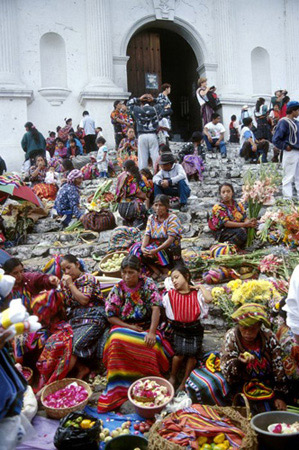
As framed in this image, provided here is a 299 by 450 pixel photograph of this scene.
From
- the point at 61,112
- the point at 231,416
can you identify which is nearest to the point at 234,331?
the point at 231,416

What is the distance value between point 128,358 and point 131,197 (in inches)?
147

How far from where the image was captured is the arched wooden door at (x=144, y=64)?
1545 centimetres

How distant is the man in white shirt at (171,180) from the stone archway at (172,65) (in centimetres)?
883

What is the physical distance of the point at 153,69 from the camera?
15.7 meters

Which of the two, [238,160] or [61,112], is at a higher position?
[61,112]

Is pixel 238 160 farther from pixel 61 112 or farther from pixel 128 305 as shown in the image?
pixel 128 305

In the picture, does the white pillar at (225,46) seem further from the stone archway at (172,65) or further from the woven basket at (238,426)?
the woven basket at (238,426)

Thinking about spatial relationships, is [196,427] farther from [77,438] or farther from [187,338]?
[187,338]

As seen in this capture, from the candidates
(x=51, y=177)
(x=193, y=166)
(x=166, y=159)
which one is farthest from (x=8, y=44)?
(x=166, y=159)

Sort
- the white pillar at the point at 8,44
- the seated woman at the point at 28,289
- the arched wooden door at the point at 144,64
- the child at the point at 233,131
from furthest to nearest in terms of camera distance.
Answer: the arched wooden door at the point at 144,64 → the child at the point at 233,131 → the white pillar at the point at 8,44 → the seated woman at the point at 28,289

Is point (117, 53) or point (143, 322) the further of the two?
point (117, 53)

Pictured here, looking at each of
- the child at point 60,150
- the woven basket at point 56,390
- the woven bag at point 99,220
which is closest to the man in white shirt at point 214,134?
the child at point 60,150

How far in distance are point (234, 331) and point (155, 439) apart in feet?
3.48

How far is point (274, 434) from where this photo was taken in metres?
2.62
